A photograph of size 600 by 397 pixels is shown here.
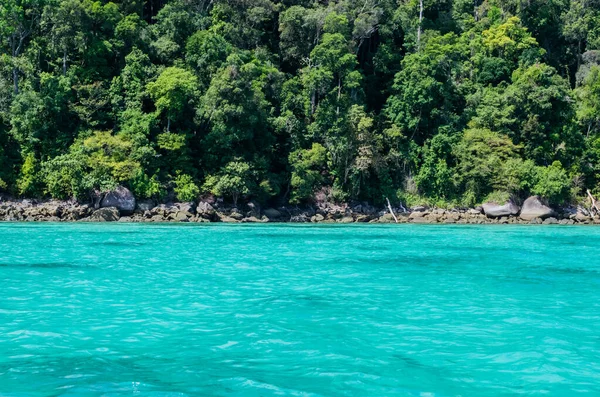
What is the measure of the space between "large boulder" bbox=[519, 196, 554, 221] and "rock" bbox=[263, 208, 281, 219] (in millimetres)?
16310

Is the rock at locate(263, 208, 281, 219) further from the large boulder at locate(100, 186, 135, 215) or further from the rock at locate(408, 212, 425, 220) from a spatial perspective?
the rock at locate(408, 212, 425, 220)

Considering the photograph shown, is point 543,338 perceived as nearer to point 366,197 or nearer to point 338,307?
point 338,307

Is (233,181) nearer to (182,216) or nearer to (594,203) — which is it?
(182,216)

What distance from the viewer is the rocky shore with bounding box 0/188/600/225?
32.2m

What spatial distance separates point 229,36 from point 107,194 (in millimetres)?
16364

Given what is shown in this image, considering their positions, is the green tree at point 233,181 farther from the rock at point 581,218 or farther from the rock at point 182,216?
the rock at point 581,218

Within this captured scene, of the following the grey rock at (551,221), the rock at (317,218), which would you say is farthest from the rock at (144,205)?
the grey rock at (551,221)

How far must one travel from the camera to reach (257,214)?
116 feet

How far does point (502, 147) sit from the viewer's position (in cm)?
3869

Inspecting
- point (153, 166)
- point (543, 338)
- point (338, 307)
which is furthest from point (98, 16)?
point (543, 338)

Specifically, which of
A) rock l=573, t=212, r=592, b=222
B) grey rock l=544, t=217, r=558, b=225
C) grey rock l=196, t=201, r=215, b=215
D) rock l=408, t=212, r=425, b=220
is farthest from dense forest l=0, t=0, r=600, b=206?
rock l=408, t=212, r=425, b=220

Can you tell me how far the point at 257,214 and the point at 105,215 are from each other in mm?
9301

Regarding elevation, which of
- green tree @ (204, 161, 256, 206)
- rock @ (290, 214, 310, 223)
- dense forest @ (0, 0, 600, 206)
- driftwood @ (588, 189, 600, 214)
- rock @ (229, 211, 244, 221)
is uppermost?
dense forest @ (0, 0, 600, 206)

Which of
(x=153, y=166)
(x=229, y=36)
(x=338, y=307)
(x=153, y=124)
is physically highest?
(x=229, y=36)
